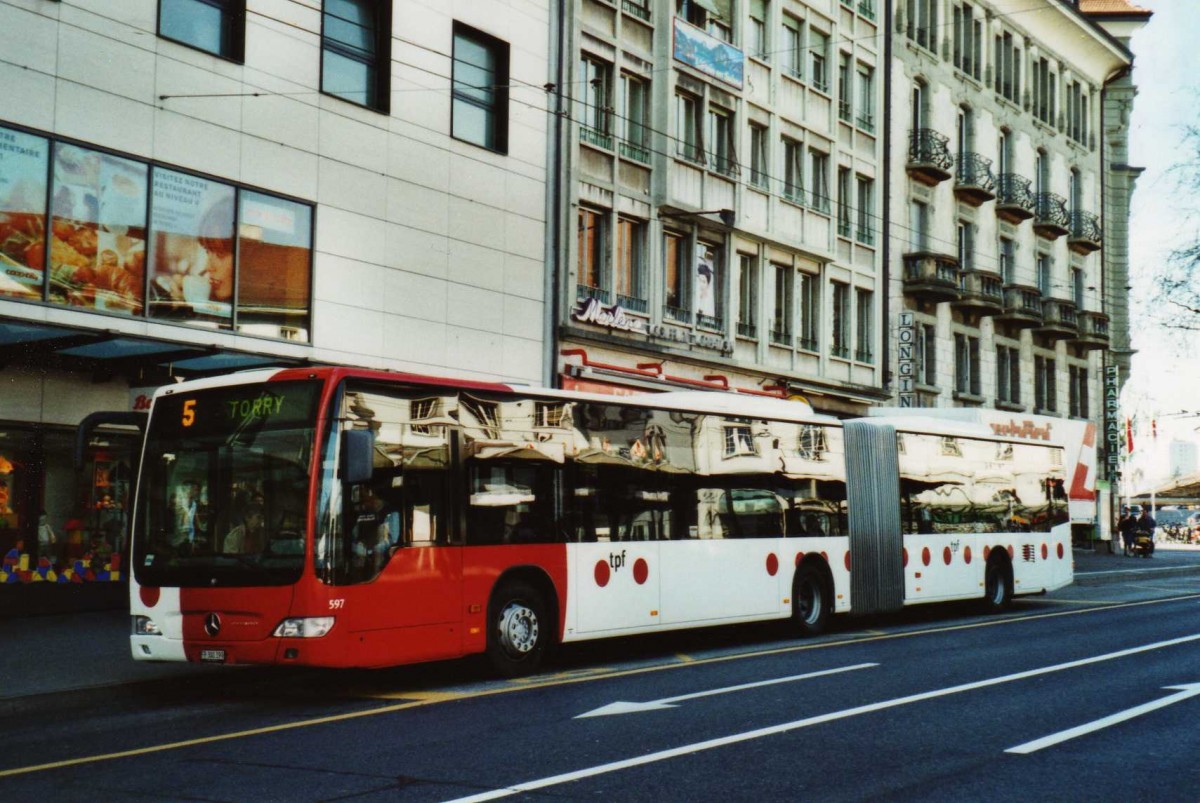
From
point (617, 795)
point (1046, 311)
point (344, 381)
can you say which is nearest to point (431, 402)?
point (344, 381)

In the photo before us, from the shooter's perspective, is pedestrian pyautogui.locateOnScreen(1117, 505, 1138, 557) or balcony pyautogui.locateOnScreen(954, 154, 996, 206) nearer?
balcony pyautogui.locateOnScreen(954, 154, 996, 206)

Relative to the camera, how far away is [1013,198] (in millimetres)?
46281

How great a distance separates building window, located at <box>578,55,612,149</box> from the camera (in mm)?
28031

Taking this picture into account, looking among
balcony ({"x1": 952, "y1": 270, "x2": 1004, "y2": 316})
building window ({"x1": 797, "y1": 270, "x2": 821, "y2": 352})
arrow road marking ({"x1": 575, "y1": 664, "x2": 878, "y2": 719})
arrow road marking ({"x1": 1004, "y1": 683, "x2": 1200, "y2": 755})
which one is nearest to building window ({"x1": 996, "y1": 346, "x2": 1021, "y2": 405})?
balcony ({"x1": 952, "y1": 270, "x2": 1004, "y2": 316})

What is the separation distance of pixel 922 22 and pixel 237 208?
27089 mm

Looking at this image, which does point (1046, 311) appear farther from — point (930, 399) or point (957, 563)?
point (957, 563)

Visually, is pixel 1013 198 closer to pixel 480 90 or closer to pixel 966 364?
pixel 966 364

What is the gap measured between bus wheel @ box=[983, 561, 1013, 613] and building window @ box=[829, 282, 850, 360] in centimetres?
1441

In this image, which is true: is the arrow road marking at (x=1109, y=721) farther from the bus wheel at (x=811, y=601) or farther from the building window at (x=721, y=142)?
the building window at (x=721, y=142)

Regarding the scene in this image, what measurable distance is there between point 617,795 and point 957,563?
51.8 ft

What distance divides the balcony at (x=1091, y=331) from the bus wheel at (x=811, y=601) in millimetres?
35057

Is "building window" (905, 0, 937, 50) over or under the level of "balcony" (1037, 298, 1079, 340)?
over

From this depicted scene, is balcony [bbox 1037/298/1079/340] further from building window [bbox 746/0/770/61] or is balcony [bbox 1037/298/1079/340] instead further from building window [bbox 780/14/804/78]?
building window [bbox 746/0/770/61]

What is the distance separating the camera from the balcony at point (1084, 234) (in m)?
51.4
